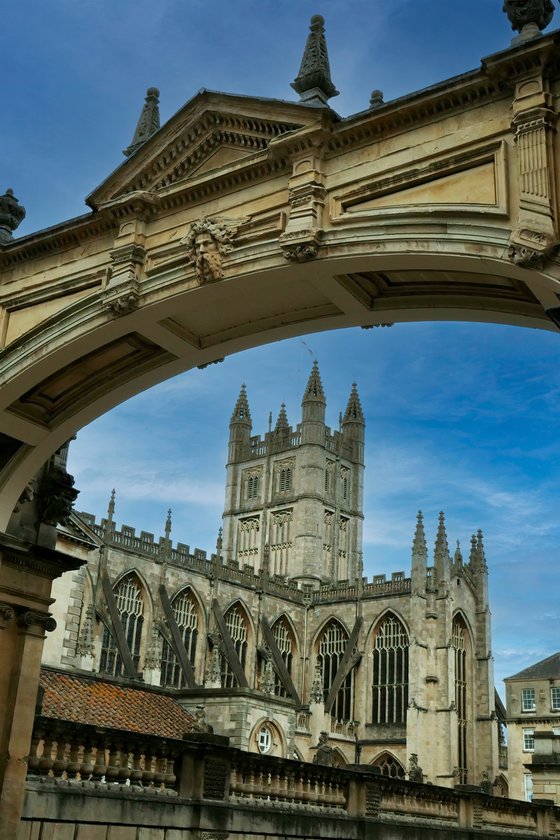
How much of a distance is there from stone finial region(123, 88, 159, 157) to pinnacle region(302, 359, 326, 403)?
177ft

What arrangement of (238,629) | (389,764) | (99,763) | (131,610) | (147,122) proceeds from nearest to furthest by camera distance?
(147,122) → (99,763) → (131,610) → (389,764) → (238,629)

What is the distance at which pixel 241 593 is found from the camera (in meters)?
46.5

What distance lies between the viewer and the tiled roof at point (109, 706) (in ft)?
57.3

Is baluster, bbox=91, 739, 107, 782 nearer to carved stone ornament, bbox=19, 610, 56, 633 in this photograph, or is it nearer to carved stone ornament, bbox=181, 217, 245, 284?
carved stone ornament, bbox=19, 610, 56, 633

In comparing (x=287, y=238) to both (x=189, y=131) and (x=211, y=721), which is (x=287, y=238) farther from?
(x=211, y=721)

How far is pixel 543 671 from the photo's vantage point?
147 feet

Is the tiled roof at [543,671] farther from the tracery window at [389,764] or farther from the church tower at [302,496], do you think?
the church tower at [302,496]

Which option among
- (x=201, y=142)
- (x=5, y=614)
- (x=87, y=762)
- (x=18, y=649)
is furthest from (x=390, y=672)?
(x=201, y=142)

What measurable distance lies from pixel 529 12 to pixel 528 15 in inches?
0.8

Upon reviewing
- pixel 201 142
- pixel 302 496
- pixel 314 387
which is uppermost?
pixel 314 387

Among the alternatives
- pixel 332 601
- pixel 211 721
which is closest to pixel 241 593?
pixel 332 601

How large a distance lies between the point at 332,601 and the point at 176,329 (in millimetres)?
42936

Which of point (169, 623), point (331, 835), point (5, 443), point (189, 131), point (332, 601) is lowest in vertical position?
point (331, 835)

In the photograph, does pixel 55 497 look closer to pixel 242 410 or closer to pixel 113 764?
pixel 113 764
